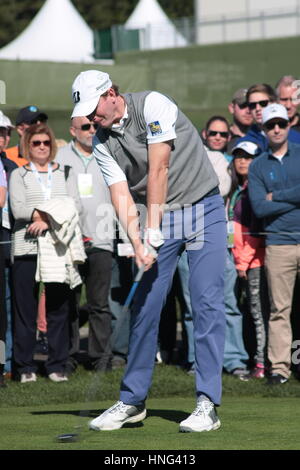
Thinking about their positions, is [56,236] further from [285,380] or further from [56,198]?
[285,380]

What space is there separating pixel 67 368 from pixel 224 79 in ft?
61.4

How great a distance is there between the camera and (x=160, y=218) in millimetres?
6496

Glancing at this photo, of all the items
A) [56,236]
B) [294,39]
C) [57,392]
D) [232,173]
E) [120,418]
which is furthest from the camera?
[294,39]

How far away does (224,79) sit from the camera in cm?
2798

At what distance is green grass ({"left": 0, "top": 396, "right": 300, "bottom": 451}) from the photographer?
19.4 feet

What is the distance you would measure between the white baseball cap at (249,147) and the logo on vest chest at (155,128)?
4198 millimetres

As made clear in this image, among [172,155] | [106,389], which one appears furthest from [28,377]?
[172,155]

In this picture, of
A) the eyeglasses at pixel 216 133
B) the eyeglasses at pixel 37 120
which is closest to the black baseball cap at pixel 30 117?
the eyeglasses at pixel 37 120

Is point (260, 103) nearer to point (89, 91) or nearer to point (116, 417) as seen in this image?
point (89, 91)

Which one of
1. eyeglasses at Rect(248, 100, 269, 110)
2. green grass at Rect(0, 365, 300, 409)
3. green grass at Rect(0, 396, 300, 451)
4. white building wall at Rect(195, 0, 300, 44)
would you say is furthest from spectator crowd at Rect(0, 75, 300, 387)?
white building wall at Rect(195, 0, 300, 44)

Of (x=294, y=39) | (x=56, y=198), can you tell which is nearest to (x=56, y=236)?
(x=56, y=198)

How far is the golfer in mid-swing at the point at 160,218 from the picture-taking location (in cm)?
641

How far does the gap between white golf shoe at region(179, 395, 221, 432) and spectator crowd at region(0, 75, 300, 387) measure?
3.12m

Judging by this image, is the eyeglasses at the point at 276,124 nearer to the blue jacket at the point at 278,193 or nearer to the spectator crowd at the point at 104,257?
the spectator crowd at the point at 104,257
